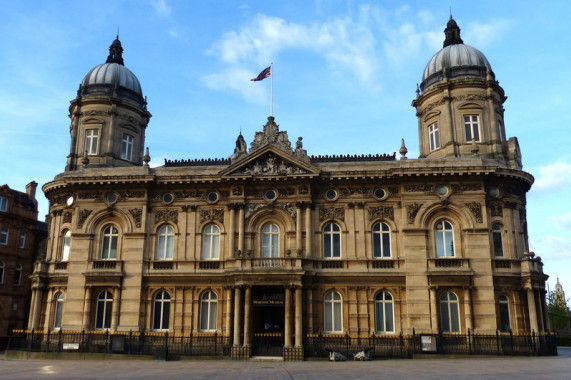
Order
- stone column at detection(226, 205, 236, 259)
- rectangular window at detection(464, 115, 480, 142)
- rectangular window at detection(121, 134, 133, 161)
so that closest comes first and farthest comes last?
stone column at detection(226, 205, 236, 259) → rectangular window at detection(464, 115, 480, 142) → rectangular window at detection(121, 134, 133, 161)

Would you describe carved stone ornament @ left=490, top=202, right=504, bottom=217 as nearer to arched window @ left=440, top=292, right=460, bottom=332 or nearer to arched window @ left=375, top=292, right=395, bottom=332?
arched window @ left=440, top=292, right=460, bottom=332

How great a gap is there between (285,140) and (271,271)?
9403 millimetres

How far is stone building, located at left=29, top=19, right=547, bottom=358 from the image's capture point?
107ft

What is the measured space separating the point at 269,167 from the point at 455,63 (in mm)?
17320

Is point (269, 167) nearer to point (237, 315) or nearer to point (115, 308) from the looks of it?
point (237, 315)

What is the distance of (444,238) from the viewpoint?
111ft

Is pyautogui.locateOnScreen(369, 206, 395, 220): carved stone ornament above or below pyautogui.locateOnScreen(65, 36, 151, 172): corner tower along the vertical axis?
below

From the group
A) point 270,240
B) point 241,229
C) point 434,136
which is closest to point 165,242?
point 241,229

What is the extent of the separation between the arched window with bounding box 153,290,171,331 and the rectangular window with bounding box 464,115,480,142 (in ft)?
81.4

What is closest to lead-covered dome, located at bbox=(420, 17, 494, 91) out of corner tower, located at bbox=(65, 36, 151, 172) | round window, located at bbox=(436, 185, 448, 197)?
round window, located at bbox=(436, 185, 448, 197)

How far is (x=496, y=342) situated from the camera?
3073 cm

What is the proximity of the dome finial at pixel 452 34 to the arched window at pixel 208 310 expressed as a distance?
1109 inches

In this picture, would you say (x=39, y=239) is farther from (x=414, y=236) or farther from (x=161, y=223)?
(x=414, y=236)

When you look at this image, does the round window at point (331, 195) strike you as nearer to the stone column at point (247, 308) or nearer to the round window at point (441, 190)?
the round window at point (441, 190)
